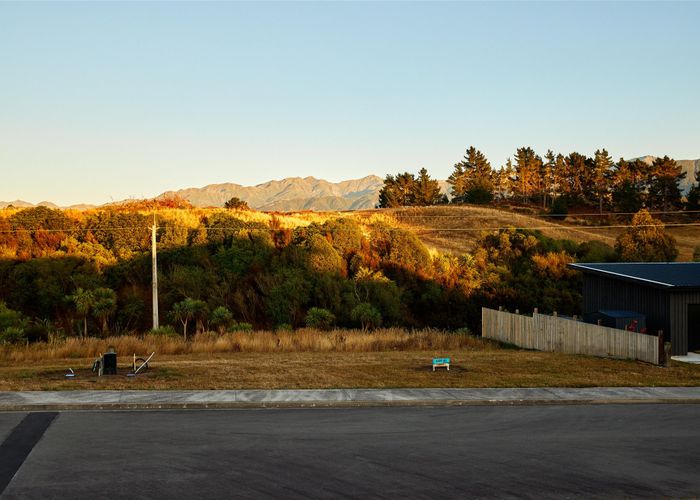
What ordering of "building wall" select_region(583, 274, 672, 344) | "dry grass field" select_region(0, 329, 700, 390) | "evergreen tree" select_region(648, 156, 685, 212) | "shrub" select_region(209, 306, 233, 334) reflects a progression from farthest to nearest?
"evergreen tree" select_region(648, 156, 685, 212) → "shrub" select_region(209, 306, 233, 334) → "building wall" select_region(583, 274, 672, 344) → "dry grass field" select_region(0, 329, 700, 390)

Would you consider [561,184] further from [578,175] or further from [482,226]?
[482,226]

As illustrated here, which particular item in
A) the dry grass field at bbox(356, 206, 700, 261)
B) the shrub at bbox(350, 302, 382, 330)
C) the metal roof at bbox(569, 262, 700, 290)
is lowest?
the shrub at bbox(350, 302, 382, 330)

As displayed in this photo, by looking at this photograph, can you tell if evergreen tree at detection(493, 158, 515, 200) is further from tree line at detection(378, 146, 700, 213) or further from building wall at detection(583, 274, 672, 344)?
building wall at detection(583, 274, 672, 344)

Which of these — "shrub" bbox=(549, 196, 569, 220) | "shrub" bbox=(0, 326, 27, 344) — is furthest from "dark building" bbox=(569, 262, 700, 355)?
"shrub" bbox=(549, 196, 569, 220)

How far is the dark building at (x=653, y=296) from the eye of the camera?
923 inches

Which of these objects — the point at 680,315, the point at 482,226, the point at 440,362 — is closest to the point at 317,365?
the point at 440,362

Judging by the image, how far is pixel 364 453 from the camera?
11.7m

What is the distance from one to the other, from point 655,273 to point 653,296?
2055mm

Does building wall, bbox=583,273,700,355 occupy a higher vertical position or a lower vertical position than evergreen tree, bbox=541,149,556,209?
lower

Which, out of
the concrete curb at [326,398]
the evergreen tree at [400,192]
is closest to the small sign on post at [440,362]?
the concrete curb at [326,398]

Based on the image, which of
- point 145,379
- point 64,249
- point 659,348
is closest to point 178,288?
point 64,249

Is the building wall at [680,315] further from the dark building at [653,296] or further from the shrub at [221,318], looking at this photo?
the shrub at [221,318]

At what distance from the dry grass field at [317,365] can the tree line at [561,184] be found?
214 ft

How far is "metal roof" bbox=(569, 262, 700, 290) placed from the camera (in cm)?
2338
